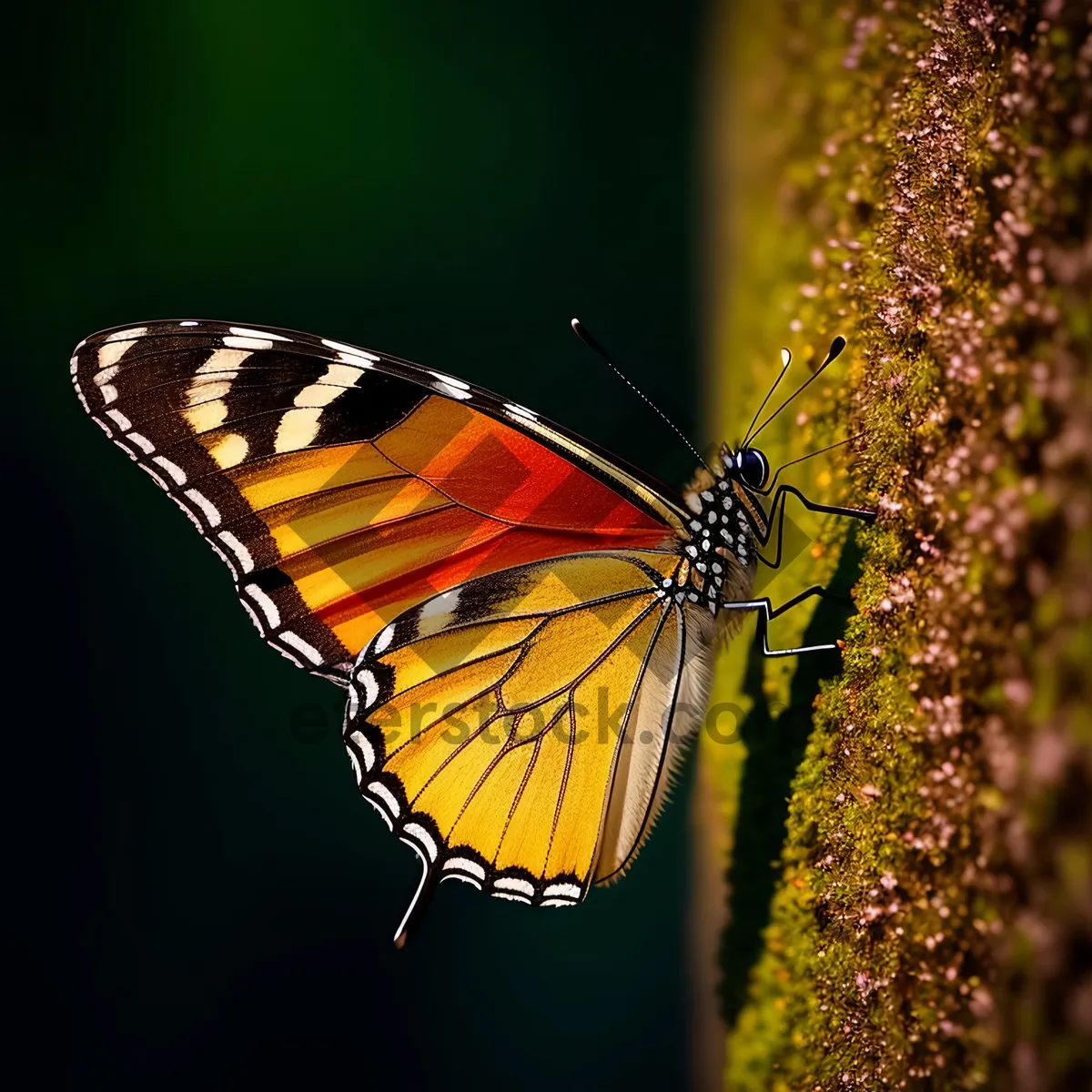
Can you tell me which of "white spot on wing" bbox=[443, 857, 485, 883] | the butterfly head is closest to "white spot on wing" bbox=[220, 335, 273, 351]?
the butterfly head

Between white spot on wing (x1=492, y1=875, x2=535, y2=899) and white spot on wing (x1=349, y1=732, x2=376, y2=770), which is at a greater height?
white spot on wing (x1=349, y1=732, x2=376, y2=770)

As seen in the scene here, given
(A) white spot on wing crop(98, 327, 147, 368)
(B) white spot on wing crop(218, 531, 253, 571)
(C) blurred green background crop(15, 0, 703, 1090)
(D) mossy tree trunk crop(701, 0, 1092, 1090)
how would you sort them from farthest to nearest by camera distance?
(C) blurred green background crop(15, 0, 703, 1090) < (B) white spot on wing crop(218, 531, 253, 571) < (A) white spot on wing crop(98, 327, 147, 368) < (D) mossy tree trunk crop(701, 0, 1092, 1090)

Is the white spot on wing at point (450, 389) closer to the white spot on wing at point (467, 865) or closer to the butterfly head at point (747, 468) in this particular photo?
the butterfly head at point (747, 468)

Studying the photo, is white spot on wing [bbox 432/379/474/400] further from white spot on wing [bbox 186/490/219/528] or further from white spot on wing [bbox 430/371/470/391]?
white spot on wing [bbox 186/490/219/528]

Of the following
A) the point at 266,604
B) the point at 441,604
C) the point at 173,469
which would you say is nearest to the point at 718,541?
the point at 441,604

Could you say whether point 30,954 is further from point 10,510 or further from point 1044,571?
point 1044,571

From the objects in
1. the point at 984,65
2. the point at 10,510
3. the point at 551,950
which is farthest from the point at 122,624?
the point at 984,65
